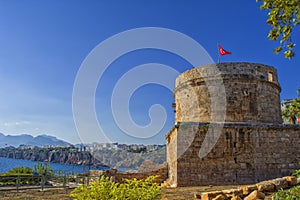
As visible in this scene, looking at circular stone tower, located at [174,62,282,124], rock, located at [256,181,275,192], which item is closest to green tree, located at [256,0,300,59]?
rock, located at [256,181,275,192]

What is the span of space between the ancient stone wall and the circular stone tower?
185cm

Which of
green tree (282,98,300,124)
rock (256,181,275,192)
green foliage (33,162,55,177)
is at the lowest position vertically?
green foliage (33,162,55,177)

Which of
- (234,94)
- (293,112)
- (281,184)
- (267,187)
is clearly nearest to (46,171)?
(234,94)

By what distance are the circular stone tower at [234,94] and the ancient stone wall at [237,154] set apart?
1.85 m

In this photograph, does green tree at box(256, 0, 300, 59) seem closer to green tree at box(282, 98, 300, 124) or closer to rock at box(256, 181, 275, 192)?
rock at box(256, 181, 275, 192)

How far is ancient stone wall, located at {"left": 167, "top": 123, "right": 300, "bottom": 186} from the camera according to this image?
41.8 ft

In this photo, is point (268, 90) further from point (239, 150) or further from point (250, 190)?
point (250, 190)

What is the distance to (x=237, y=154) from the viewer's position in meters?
13.1

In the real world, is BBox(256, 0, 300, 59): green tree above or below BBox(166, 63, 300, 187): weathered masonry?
above

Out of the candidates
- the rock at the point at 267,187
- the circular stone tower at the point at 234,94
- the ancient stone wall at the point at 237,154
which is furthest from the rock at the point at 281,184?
the circular stone tower at the point at 234,94

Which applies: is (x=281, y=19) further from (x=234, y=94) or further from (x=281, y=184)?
(x=234, y=94)

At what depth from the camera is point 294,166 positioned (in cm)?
1338

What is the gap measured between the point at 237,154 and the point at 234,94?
3965 millimetres

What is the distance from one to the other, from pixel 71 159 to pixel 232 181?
12435 centimetres
